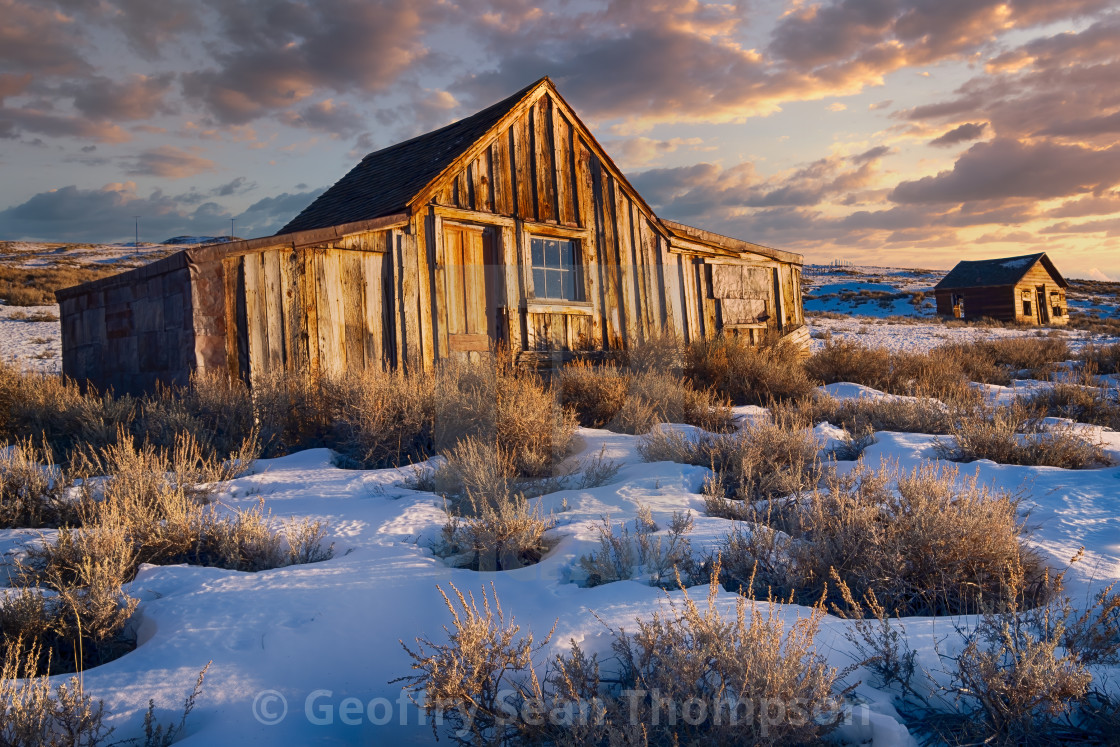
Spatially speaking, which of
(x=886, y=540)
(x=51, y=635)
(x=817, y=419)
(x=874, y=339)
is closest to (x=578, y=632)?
(x=886, y=540)

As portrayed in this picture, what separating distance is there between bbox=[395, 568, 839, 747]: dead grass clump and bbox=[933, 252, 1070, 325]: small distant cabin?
33.6 m

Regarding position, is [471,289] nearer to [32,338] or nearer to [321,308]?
[321,308]

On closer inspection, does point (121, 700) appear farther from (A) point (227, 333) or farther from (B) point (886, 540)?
(A) point (227, 333)

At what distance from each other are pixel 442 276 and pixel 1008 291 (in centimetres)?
3081

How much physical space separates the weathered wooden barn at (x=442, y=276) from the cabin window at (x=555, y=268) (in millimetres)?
24

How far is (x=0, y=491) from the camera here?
4.23 meters

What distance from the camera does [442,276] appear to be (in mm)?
8117

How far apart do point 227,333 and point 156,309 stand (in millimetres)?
1100

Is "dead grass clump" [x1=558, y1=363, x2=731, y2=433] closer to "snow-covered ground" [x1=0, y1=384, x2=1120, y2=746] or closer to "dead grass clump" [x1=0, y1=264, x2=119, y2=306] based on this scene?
"snow-covered ground" [x1=0, y1=384, x2=1120, y2=746]

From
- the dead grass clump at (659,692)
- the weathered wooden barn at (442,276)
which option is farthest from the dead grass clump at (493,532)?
the weathered wooden barn at (442,276)

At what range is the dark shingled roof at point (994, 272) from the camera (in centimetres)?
2997

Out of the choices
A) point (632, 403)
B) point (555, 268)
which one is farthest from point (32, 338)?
point (632, 403)

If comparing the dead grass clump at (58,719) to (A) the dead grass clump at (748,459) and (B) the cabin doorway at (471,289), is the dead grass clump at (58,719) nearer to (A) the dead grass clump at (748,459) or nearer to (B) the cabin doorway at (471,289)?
(A) the dead grass clump at (748,459)

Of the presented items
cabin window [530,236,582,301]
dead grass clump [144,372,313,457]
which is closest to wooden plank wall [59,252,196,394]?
dead grass clump [144,372,313,457]
